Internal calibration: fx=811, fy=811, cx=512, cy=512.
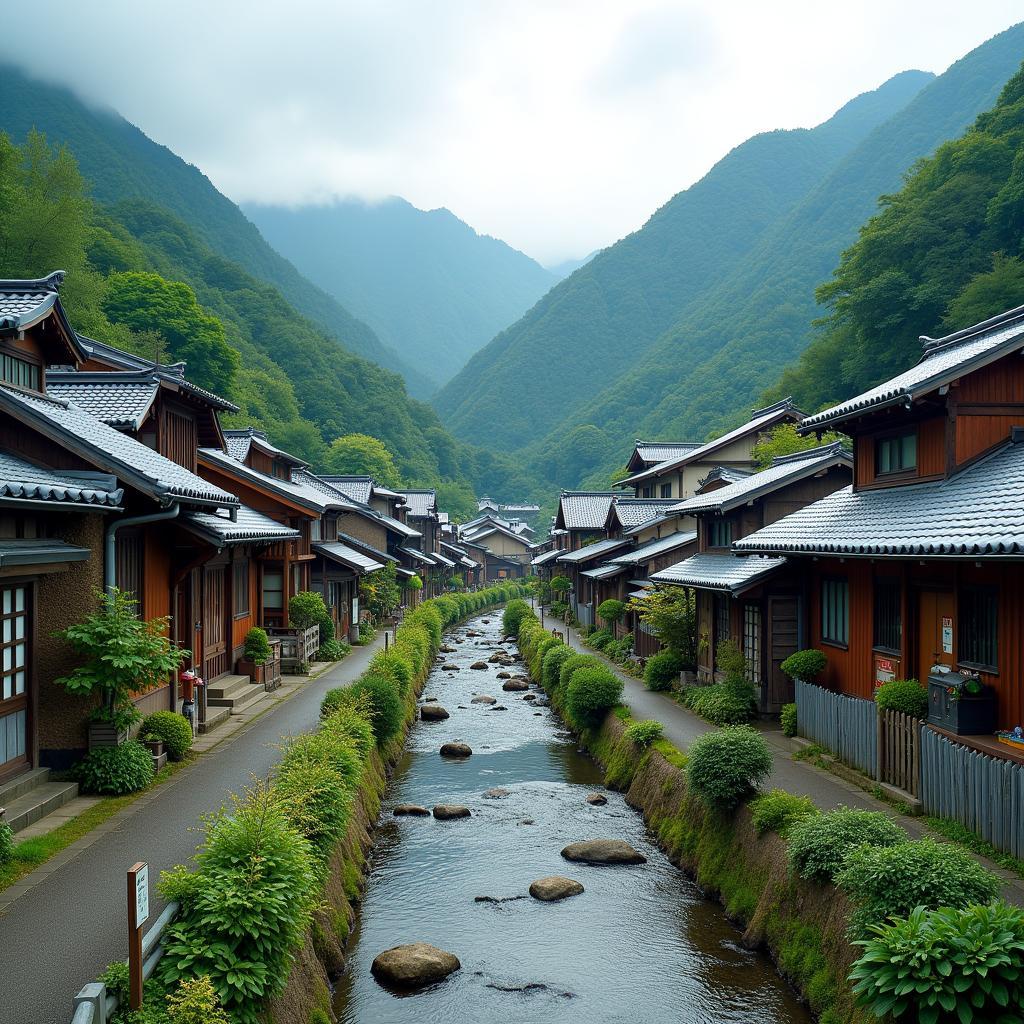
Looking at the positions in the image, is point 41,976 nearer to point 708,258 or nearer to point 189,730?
point 189,730

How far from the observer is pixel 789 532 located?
736 inches

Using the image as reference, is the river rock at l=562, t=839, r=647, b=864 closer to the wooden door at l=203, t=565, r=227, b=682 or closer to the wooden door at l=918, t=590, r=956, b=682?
the wooden door at l=918, t=590, r=956, b=682

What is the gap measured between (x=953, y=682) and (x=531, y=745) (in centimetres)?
1478

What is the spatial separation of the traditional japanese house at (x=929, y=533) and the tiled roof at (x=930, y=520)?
3 cm

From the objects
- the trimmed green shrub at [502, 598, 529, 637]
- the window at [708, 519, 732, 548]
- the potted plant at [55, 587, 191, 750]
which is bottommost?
the trimmed green shrub at [502, 598, 529, 637]

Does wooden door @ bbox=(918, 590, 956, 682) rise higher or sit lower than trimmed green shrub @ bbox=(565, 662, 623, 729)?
higher

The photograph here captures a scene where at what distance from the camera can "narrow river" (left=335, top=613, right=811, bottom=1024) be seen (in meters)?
10.5

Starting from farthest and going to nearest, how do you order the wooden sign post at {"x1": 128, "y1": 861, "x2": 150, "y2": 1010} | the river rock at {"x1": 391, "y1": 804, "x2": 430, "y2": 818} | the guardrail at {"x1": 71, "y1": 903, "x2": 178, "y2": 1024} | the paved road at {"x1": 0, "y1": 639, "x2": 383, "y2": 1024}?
the river rock at {"x1": 391, "y1": 804, "x2": 430, "y2": 818} < the paved road at {"x1": 0, "y1": 639, "x2": 383, "y2": 1024} < the wooden sign post at {"x1": 128, "y1": 861, "x2": 150, "y2": 1010} < the guardrail at {"x1": 71, "y1": 903, "x2": 178, "y2": 1024}

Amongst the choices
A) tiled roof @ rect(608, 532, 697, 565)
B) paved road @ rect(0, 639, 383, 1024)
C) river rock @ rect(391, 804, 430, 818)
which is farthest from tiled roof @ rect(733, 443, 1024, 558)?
tiled roof @ rect(608, 532, 697, 565)

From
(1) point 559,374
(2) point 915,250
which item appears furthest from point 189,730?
(1) point 559,374

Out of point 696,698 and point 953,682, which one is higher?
point 953,682

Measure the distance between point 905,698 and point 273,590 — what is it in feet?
76.8

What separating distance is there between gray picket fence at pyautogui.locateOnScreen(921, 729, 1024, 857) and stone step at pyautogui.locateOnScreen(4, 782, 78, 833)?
13160mm

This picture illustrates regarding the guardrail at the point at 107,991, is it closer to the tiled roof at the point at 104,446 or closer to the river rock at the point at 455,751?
the tiled roof at the point at 104,446
